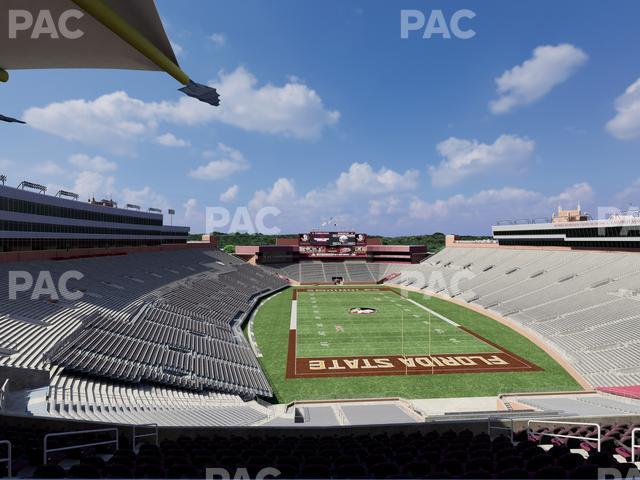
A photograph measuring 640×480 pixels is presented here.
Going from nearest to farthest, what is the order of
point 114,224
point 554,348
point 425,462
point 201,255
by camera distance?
point 425,462
point 554,348
point 114,224
point 201,255

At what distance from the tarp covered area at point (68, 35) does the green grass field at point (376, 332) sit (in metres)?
26.0

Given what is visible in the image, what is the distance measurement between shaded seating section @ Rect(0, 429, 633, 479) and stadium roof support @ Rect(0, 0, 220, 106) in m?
6.14

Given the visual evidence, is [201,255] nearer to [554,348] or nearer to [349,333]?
[349,333]

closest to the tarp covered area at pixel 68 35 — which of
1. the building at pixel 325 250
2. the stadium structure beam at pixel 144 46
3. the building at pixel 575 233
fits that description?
the stadium structure beam at pixel 144 46

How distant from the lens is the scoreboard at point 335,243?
7388cm

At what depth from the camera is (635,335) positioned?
25188 mm

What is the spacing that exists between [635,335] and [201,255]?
5551cm

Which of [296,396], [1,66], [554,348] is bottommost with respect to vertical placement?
[296,396]

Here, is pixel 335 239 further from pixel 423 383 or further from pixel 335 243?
pixel 423 383

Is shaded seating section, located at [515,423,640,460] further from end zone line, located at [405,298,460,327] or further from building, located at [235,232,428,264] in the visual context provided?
building, located at [235,232,428,264]

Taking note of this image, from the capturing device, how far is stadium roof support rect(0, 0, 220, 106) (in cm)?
339

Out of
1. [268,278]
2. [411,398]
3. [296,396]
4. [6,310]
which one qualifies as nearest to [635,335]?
[411,398]

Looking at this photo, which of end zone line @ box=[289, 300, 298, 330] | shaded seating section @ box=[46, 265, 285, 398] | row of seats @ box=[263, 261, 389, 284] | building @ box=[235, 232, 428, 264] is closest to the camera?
shaded seating section @ box=[46, 265, 285, 398]

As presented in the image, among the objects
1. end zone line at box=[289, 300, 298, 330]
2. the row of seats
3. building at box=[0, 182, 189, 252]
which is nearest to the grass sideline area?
end zone line at box=[289, 300, 298, 330]
